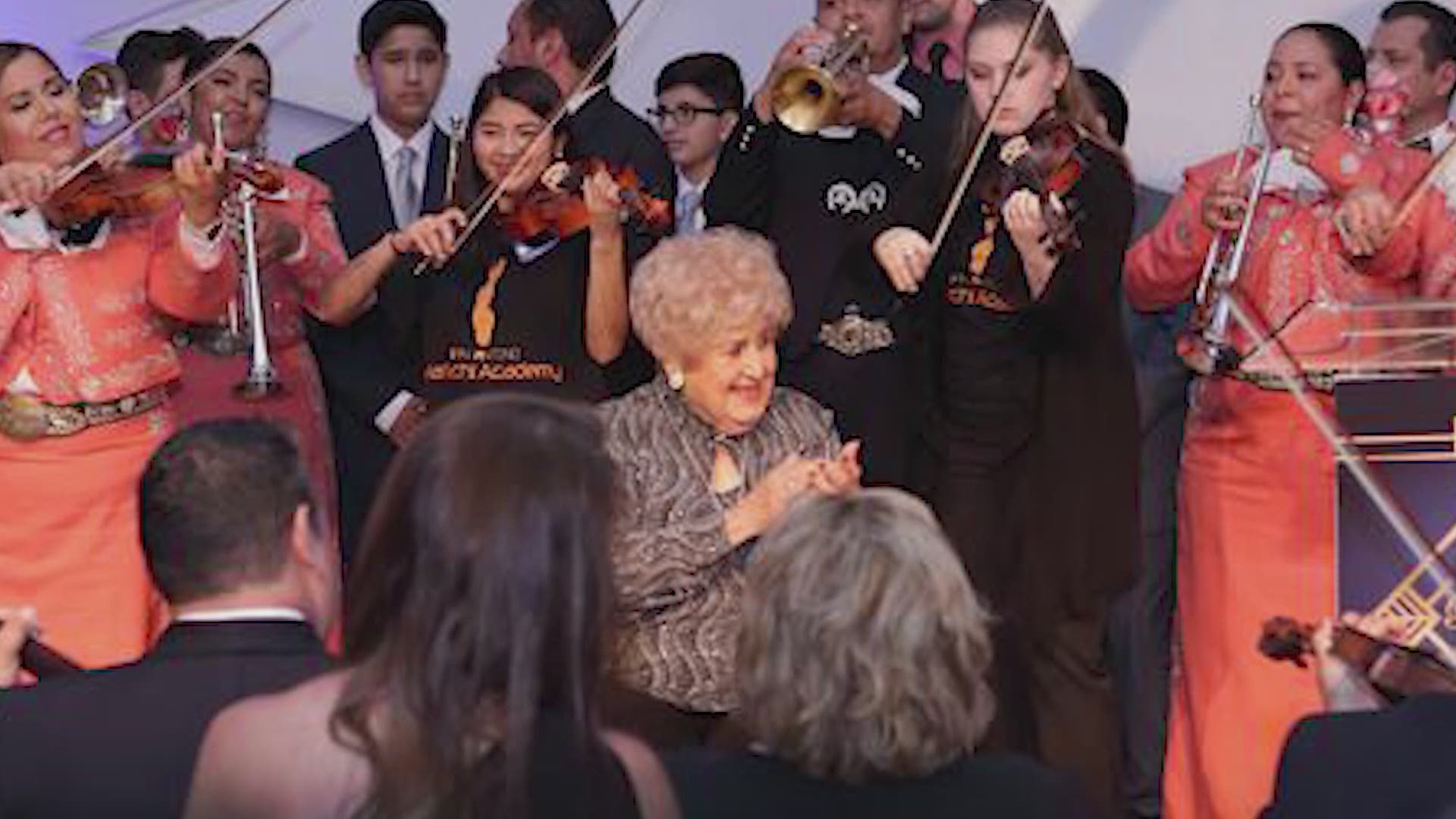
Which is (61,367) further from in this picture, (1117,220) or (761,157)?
(1117,220)

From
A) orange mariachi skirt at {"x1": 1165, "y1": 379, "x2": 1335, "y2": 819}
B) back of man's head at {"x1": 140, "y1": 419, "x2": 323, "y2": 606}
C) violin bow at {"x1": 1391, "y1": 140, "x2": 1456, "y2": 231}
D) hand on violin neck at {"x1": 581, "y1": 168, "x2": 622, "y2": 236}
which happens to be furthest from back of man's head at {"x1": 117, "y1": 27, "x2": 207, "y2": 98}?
back of man's head at {"x1": 140, "y1": 419, "x2": 323, "y2": 606}

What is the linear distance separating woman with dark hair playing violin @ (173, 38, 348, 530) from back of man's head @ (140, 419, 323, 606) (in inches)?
90.4

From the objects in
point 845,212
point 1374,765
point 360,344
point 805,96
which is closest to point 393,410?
point 360,344

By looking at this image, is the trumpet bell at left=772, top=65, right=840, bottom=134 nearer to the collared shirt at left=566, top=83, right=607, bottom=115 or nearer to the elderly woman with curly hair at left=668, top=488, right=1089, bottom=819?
the collared shirt at left=566, top=83, right=607, bottom=115

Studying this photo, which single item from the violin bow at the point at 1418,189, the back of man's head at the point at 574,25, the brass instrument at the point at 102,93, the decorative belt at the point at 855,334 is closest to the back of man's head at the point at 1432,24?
the violin bow at the point at 1418,189

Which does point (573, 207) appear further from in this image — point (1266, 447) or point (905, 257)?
point (1266, 447)

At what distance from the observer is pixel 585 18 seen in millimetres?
5867

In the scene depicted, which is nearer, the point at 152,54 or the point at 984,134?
the point at 984,134

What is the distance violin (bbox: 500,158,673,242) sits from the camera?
17.2 ft

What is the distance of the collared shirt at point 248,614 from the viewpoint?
2984mm

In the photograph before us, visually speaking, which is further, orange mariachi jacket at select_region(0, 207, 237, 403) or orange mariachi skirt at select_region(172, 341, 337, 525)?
orange mariachi skirt at select_region(172, 341, 337, 525)

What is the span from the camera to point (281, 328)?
551 cm

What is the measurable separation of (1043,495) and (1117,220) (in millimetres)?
470

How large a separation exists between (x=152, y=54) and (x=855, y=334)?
5.58 feet
